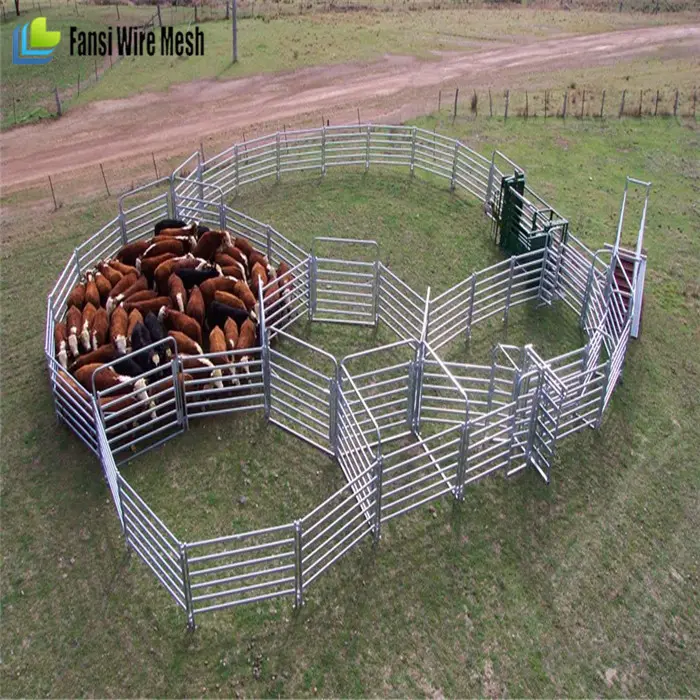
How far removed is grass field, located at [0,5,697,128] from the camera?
2627 centimetres

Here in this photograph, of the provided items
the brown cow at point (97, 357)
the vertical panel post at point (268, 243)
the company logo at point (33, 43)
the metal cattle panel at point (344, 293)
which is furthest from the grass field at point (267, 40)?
the brown cow at point (97, 357)

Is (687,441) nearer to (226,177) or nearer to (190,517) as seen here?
(190,517)

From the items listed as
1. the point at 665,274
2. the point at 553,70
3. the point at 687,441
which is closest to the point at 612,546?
the point at 687,441

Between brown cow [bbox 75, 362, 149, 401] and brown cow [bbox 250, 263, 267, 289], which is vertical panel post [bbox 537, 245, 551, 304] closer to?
brown cow [bbox 250, 263, 267, 289]

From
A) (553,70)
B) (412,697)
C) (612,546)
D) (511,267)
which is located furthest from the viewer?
(553,70)

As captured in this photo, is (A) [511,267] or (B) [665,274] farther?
(B) [665,274]

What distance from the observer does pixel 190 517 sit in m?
10.6

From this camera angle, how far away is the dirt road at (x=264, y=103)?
21.9 metres

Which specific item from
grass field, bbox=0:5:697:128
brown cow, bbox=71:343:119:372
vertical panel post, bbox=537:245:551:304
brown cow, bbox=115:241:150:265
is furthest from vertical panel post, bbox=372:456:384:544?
grass field, bbox=0:5:697:128

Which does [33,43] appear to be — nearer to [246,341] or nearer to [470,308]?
[246,341]

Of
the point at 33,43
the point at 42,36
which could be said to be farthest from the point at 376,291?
the point at 42,36

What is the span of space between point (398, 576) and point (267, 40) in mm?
27139

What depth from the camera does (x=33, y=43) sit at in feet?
98.5

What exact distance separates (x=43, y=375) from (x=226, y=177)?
24.6 feet
